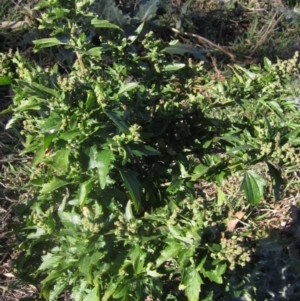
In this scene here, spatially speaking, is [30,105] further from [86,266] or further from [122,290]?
[122,290]

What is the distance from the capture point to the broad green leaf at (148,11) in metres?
4.79

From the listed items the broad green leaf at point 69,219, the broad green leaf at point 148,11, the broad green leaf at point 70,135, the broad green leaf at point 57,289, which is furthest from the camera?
the broad green leaf at point 148,11

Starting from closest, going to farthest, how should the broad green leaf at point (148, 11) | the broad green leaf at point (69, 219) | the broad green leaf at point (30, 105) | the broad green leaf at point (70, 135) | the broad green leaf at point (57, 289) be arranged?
the broad green leaf at point (70, 135)
the broad green leaf at point (30, 105)
the broad green leaf at point (69, 219)
the broad green leaf at point (57, 289)
the broad green leaf at point (148, 11)

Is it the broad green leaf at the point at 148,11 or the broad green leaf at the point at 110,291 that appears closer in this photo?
the broad green leaf at the point at 110,291

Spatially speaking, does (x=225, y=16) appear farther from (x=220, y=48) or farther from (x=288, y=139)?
(x=288, y=139)

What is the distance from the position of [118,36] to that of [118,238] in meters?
0.66

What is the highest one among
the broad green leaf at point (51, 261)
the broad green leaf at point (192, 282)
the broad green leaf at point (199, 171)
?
the broad green leaf at point (199, 171)

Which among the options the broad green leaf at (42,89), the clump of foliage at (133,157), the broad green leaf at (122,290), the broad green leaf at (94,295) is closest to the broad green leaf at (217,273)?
the clump of foliage at (133,157)

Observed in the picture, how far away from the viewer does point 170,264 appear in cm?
262

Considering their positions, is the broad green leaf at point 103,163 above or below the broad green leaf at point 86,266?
above

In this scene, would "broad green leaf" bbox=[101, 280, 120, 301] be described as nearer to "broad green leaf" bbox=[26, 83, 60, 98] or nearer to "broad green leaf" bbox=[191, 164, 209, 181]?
"broad green leaf" bbox=[191, 164, 209, 181]

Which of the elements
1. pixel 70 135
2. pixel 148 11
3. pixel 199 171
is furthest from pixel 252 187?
pixel 148 11

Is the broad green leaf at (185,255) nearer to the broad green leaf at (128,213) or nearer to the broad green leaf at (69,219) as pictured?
the broad green leaf at (128,213)

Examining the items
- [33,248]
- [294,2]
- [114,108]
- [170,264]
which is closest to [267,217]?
[170,264]
